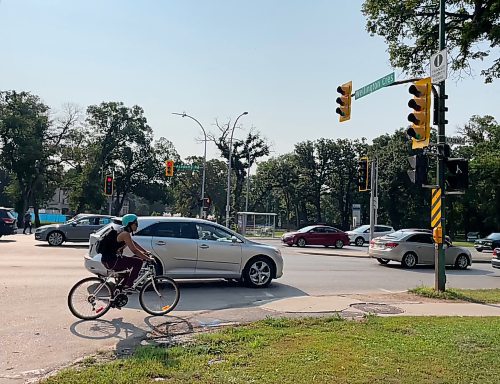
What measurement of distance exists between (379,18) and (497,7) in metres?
5.95

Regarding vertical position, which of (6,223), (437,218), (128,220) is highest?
(437,218)

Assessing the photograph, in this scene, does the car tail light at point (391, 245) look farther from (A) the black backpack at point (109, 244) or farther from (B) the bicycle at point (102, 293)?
(A) the black backpack at point (109, 244)

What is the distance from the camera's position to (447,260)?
20375mm

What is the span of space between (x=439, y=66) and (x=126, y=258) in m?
8.42

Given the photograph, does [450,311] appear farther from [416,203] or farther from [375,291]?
[416,203]

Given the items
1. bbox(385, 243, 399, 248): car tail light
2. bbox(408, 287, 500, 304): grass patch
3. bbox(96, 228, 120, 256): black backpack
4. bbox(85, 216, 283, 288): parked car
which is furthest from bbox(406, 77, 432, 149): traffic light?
bbox(385, 243, 399, 248): car tail light

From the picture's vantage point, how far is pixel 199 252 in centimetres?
1160

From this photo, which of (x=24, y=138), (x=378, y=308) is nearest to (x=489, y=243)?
(x=378, y=308)

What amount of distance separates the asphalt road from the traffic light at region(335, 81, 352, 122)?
Result: 5129 mm

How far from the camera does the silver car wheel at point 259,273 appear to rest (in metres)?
12.3

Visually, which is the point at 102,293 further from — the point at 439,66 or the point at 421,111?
the point at 439,66

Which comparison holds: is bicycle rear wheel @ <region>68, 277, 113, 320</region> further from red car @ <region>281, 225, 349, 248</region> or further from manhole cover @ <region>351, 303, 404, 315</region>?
red car @ <region>281, 225, 349, 248</region>

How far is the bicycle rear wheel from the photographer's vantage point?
320 inches

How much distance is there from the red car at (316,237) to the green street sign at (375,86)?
723 inches
